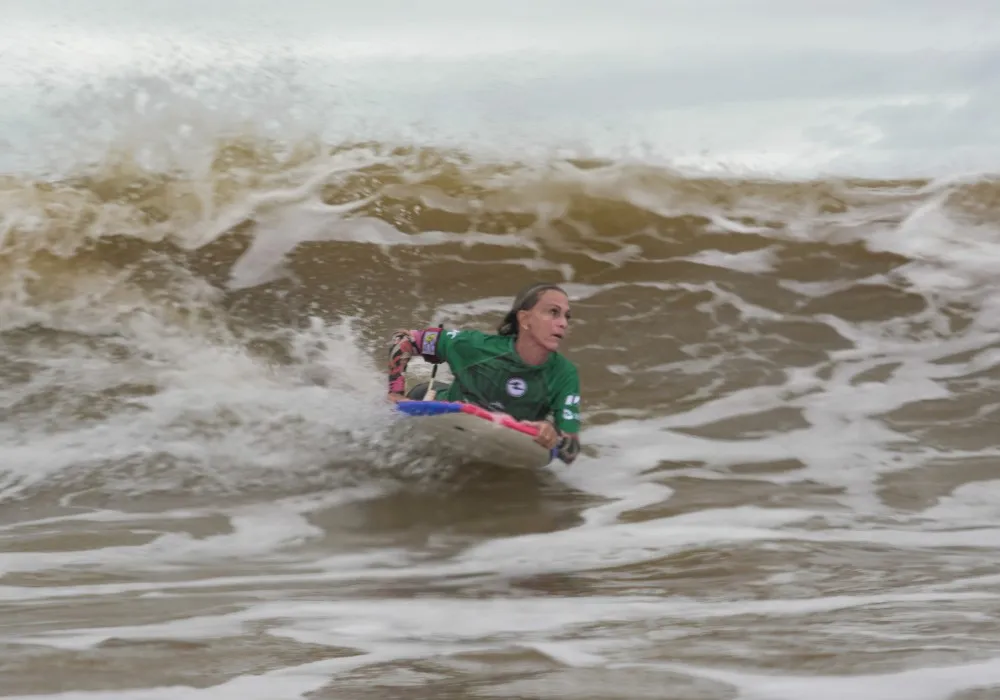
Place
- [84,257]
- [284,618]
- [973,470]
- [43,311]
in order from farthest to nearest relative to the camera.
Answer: [84,257], [43,311], [973,470], [284,618]

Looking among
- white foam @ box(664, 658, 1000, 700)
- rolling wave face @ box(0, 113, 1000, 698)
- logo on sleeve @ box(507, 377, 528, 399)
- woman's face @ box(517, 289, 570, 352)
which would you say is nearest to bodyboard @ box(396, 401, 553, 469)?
rolling wave face @ box(0, 113, 1000, 698)

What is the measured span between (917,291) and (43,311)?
6.51 metres

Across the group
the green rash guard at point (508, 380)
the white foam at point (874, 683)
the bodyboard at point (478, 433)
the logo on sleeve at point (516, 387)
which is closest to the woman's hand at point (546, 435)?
the bodyboard at point (478, 433)

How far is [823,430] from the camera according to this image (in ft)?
22.7

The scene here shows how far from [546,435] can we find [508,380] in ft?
1.50

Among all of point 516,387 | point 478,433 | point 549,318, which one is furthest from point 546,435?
point 549,318

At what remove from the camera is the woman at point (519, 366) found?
222 inches

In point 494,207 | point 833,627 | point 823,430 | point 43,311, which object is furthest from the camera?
point 494,207

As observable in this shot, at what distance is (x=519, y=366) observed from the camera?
576 cm

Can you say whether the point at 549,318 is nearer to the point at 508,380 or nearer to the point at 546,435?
the point at 508,380

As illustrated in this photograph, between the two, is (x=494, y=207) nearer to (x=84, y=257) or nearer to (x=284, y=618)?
(x=84, y=257)

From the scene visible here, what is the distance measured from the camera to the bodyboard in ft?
17.7

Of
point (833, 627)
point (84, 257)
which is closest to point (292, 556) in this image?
point (833, 627)

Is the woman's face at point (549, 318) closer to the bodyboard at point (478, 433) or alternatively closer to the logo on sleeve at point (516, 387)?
the logo on sleeve at point (516, 387)
